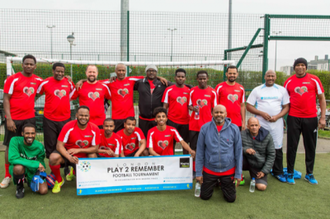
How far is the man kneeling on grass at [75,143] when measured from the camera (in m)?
3.80

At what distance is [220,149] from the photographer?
11.4 feet

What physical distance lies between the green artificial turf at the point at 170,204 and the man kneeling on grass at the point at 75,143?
422 mm

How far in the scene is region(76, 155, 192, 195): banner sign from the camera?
362cm

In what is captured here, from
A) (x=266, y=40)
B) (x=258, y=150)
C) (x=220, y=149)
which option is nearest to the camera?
(x=220, y=149)

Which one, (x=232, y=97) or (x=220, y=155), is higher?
(x=232, y=97)

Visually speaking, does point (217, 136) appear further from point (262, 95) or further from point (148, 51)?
point (148, 51)

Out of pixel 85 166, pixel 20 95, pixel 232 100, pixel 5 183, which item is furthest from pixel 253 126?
pixel 5 183

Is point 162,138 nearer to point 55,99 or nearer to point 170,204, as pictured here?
point 170,204

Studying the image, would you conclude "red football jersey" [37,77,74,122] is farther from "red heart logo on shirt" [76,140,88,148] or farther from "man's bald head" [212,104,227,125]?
"man's bald head" [212,104,227,125]

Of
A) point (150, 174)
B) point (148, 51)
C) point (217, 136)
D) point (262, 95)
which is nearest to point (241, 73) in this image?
point (262, 95)

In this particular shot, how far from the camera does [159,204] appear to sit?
11.0 feet

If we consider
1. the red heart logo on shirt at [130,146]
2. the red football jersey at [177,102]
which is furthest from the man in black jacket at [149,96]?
the red heart logo on shirt at [130,146]

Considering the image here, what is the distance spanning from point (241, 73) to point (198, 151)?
135 inches

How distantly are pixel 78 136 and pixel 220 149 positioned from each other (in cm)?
224
